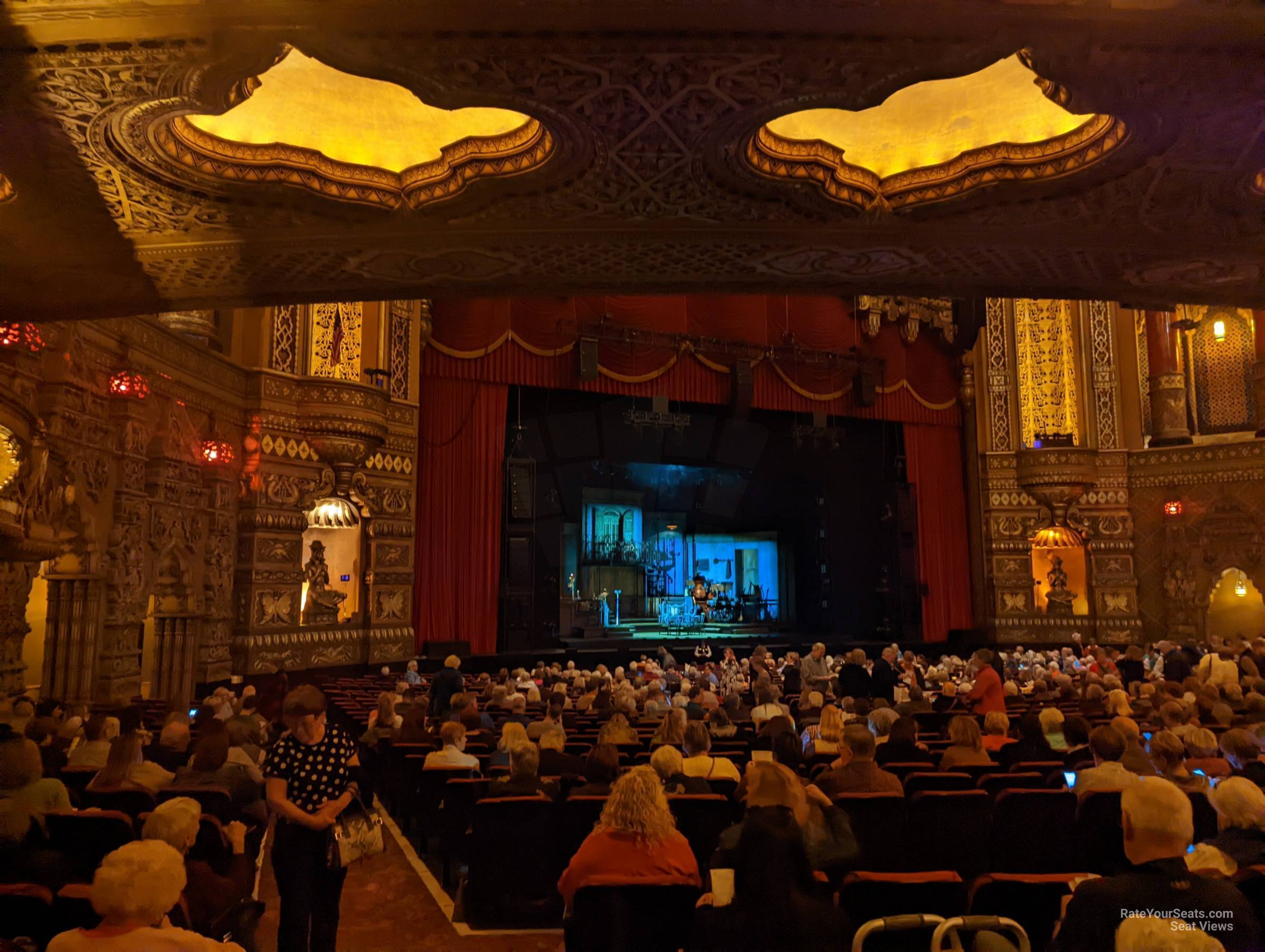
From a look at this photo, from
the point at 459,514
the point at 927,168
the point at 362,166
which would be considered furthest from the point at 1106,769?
the point at 459,514

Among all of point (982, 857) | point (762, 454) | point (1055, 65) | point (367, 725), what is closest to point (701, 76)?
point (1055, 65)

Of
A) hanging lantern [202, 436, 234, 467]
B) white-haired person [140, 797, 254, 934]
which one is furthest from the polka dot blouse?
hanging lantern [202, 436, 234, 467]

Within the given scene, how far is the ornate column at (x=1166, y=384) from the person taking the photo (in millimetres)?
18719

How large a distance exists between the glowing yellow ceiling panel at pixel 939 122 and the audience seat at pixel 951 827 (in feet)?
12.1

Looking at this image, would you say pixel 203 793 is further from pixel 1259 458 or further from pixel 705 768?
pixel 1259 458

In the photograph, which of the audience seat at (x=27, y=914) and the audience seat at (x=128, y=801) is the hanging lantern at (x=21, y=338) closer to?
the audience seat at (x=128, y=801)

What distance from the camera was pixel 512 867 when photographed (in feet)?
14.5

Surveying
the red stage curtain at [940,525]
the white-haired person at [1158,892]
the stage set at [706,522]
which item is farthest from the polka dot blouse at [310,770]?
the red stage curtain at [940,525]

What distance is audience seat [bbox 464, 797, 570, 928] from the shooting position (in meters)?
4.31

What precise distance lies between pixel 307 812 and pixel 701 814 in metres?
1.91

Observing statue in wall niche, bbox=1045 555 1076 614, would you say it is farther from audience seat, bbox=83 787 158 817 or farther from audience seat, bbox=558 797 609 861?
audience seat, bbox=83 787 158 817

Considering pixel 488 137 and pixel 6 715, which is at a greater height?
pixel 488 137

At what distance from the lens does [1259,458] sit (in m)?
17.6

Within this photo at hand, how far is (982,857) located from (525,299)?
534 inches
